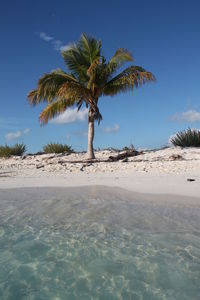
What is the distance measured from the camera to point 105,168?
1086 centimetres

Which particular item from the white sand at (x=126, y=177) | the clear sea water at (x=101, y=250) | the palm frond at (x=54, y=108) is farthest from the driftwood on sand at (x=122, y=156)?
the clear sea water at (x=101, y=250)

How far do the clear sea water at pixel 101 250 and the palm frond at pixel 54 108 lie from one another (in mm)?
10426

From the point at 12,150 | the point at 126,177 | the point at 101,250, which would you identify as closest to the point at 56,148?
the point at 12,150

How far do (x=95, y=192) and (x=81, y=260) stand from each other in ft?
12.6

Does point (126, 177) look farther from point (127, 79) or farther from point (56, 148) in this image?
point (56, 148)

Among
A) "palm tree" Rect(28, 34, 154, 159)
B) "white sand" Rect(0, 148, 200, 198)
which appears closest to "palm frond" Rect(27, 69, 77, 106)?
"palm tree" Rect(28, 34, 154, 159)

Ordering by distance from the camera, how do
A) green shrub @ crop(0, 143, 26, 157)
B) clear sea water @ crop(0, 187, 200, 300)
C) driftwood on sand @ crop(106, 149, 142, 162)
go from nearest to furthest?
clear sea water @ crop(0, 187, 200, 300) < driftwood on sand @ crop(106, 149, 142, 162) < green shrub @ crop(0, 143, 26, 157)

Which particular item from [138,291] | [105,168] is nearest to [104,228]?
[138,291]

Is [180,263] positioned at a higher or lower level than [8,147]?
lower

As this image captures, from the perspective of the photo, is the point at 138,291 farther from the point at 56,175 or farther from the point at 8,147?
the point at 8,147

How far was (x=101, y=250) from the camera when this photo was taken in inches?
126

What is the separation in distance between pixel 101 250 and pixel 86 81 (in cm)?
1278

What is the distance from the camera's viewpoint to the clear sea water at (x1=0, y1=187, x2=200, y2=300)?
236 centimetres

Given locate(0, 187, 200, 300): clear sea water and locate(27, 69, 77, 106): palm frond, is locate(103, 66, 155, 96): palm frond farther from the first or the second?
locate(0, 187, 200, 300): clear sea water
